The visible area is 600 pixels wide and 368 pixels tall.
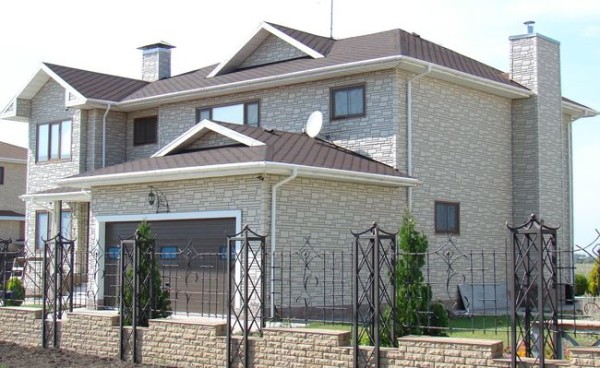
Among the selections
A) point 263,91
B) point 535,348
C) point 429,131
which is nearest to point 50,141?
point 263,91

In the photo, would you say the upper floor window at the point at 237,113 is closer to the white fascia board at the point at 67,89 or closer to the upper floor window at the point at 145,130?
the upper floor window at the point at 145,130

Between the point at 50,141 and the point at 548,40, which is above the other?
the point at 548,40

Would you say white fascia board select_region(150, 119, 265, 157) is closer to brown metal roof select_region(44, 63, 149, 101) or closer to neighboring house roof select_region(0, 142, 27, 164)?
brown metal roof select_region(44, 63, 149, 101)

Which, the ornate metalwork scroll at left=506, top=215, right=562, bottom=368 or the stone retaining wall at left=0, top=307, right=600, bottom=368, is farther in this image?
the stone retaining wall at left=0, top=307, right=600, bottom=368

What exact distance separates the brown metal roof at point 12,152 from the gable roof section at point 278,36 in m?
19.4

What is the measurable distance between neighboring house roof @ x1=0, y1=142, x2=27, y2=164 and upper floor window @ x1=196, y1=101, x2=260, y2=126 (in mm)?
19871

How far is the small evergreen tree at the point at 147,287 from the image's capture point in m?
13.5

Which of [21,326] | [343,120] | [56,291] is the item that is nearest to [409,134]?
[343,120]

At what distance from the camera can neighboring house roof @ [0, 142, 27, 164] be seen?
38500 millimetres

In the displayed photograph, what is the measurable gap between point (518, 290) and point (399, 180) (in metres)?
8.07

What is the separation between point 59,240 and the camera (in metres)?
15.2

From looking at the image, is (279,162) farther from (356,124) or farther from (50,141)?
(50,141)

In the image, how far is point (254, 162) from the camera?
1532cm

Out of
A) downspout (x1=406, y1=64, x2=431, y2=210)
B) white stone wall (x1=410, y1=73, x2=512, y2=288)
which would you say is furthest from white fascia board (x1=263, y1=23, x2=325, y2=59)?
white stone wall (x1=410, y1=73, x2=512, y2=288)
